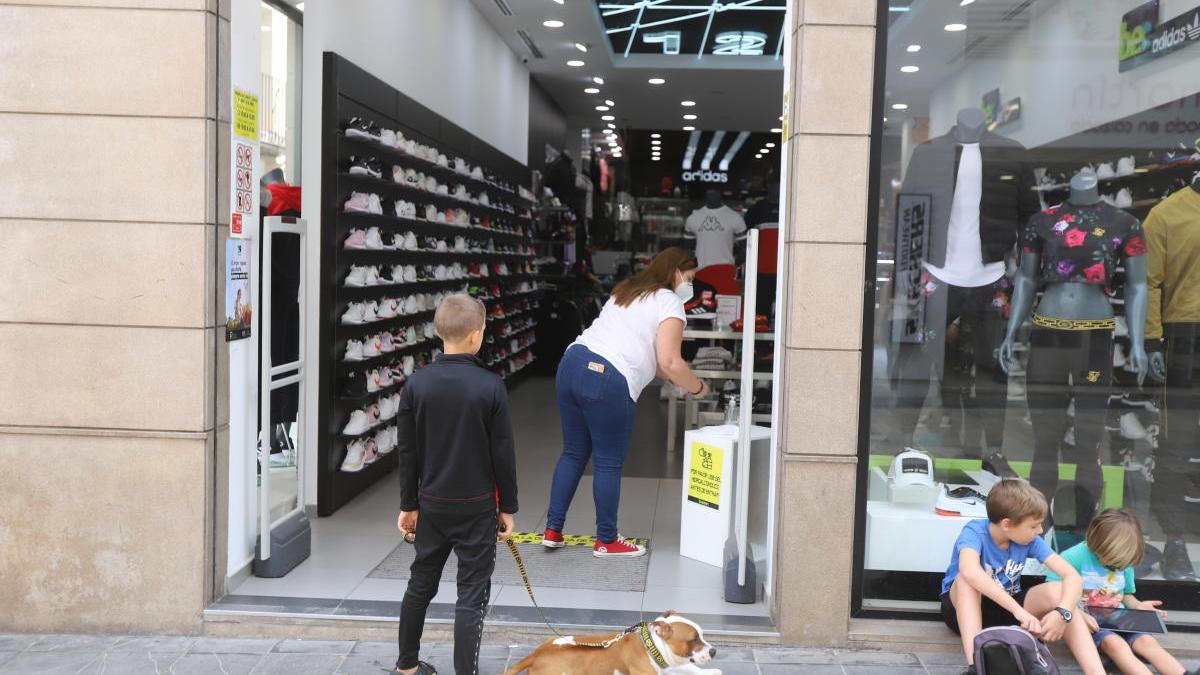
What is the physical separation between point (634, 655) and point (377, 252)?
12.3ft

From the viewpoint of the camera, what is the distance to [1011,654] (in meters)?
3.24

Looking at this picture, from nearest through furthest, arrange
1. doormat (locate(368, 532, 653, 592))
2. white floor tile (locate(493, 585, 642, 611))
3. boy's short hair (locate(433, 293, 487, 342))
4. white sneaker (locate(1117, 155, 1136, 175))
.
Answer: boy's short hair (locate(433, 293, 487, 342))
white floor tile (locate(493, 585, 642, 611))
white sneaker (locate(1117, 155, 1136, 175))
doormat (locate(368, 532, 653, 592))

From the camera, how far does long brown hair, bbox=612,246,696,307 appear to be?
4.80 meters

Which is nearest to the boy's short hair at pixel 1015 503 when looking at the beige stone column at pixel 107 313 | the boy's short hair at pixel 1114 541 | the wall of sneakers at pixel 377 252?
the boy's short hair at pixel 1114 541

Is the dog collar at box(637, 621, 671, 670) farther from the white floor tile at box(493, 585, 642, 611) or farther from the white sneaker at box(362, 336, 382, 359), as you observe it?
the white sneaker at box(362, 336, 382, 359)

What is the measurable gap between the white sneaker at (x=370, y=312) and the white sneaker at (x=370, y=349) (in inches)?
4.6

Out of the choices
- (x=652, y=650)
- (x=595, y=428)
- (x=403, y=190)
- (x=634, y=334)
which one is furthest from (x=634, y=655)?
(x=403, y=190)

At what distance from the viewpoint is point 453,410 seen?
317 cm

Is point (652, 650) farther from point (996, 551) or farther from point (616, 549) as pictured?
point (616, 549)

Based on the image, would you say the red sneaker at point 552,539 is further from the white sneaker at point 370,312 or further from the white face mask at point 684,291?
the white sneaker at point 370,312

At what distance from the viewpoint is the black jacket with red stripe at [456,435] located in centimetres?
317

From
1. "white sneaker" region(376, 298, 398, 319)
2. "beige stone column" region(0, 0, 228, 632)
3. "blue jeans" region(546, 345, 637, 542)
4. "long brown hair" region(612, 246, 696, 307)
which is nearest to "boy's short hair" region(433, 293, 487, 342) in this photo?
"beige stone column" region(0, 0, 228, 632)

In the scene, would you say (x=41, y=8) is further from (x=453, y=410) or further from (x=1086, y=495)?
(x=1086, y=495)

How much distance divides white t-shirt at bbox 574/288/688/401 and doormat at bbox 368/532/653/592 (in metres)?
0.79
